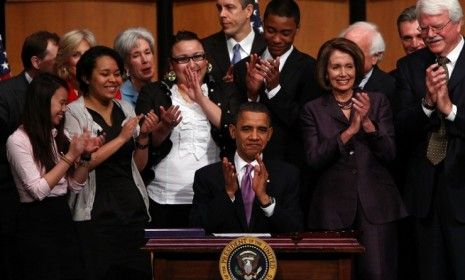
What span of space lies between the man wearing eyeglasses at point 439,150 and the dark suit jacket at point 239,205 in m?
0.59

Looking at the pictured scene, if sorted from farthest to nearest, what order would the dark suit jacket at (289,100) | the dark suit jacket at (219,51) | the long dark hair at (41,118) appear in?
the dark suit jacket at (219,51), the dark suit jacket at (289,100), the long dark hair at (41,118)

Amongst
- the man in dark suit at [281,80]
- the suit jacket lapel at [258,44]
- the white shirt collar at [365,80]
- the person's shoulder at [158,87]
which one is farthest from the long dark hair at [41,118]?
the white shirt collar at [365,80]

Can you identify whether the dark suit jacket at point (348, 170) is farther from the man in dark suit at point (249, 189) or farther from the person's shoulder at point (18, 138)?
the person's shoulder at point (18, 138)

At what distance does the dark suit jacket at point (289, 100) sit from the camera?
5.64 metres

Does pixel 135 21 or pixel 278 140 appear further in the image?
pixel 135 21

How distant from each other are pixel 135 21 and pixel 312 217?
3.22m

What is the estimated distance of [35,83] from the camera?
17.7 ft

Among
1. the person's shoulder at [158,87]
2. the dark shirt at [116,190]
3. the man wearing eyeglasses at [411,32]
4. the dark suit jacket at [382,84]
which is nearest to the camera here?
the dark shirt at [116,190]

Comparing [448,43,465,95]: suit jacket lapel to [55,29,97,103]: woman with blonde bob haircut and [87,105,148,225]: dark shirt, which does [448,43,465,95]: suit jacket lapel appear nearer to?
[87,105,148,225]: dark shirt

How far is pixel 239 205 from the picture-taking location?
509 centimetres

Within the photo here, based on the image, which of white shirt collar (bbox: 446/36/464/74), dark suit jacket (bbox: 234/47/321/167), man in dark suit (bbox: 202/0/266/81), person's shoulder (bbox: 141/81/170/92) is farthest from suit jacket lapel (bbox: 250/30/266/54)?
white shirt collar (bbox: 446/36/464/74)

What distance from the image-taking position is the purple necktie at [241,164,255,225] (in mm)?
5117

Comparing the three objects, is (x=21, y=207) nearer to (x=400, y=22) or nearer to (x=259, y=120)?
(x=259, y=120)

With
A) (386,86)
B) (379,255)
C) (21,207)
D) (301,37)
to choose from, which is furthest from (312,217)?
(301,37)
